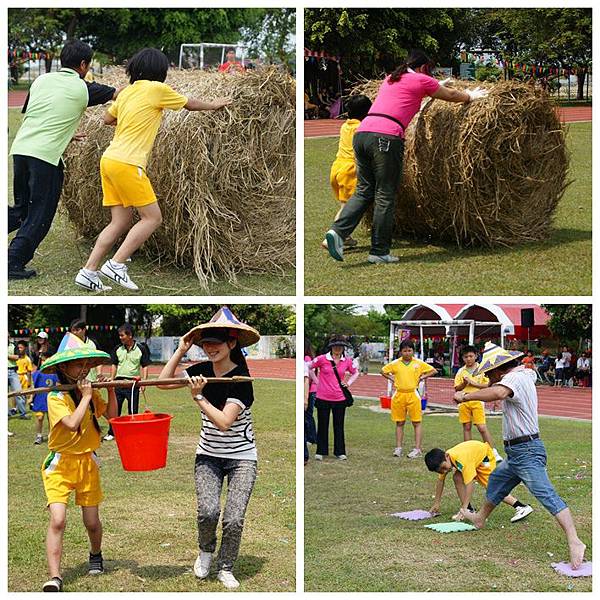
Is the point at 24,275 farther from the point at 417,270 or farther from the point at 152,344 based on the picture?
the point at 152,344

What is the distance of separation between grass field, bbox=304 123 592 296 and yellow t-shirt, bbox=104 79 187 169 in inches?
71.9

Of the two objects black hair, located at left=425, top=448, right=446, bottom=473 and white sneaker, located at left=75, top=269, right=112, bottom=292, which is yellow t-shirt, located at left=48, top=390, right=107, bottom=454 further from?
black hair, located at left=425, top=448, right=446, bottom=473

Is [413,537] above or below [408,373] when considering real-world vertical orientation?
below

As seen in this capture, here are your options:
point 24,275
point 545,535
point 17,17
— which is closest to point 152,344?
point 24,275

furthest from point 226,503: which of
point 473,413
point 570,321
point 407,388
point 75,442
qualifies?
point 570,321

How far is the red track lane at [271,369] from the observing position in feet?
65.6

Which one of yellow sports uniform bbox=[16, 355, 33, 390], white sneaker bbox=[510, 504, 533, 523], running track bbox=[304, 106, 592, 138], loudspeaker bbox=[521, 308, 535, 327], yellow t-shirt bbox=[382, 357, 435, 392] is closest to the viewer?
white sneaker bbox=[510, 504, 533, 523]

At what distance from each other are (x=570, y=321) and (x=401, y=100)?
19093 millimetres

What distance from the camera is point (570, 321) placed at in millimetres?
25234

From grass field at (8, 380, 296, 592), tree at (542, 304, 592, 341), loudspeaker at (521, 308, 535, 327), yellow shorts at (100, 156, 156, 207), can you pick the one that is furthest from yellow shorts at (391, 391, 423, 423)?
tree at (542, 304, 592, 341)

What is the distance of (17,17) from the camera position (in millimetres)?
32188

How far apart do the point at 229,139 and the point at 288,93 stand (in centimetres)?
85

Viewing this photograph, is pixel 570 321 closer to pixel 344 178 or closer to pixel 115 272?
pixel 344 178

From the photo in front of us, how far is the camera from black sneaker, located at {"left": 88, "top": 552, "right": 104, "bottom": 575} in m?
5.43
